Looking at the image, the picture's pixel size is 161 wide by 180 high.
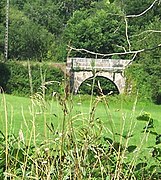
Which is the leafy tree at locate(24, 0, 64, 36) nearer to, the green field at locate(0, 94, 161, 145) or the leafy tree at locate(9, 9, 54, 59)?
the leafy tree at locate(9, 9, 54, 59)

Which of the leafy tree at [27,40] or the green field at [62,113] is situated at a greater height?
the green field at [62,113]

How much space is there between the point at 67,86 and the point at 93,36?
133 ft

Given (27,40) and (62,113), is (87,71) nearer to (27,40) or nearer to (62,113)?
(27,40)

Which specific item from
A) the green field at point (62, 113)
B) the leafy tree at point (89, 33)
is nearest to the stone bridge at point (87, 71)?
the leafy tree at point (89, 33)

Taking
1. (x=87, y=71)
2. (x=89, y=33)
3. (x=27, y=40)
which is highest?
(x=89, y=33)

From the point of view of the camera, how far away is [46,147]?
179cm

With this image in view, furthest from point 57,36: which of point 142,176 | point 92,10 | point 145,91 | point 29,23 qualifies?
point 142,176

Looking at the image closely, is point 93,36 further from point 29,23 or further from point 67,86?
point 67,86

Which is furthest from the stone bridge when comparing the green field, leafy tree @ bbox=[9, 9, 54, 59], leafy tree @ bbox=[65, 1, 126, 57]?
the green field

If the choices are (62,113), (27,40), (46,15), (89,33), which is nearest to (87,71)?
(89,33)

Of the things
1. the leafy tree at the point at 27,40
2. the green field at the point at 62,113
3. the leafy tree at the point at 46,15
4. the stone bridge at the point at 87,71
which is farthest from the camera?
the leafy tree at the point at 46,15

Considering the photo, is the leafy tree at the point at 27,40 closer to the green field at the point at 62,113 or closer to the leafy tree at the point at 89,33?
the leafy tree at the point at 89,33

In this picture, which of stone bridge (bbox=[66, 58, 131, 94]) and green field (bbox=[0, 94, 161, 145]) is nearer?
green field (bbox=[0, 94, 161, 145])

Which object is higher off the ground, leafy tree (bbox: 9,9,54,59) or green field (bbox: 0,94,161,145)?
green field (bbox: 0,94,161,145)
